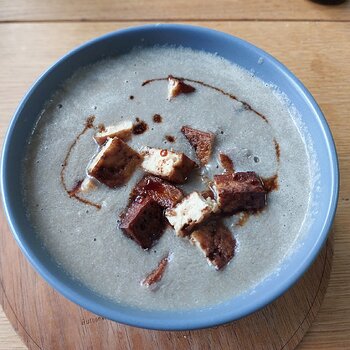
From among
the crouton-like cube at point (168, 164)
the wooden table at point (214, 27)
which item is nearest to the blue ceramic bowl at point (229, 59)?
the wooden table at point (214, 27)

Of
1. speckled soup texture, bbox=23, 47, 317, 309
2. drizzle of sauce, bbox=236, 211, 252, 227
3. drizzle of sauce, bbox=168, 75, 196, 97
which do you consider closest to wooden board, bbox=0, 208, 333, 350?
speckled soup texture, bbox=23, 47, 317, 309

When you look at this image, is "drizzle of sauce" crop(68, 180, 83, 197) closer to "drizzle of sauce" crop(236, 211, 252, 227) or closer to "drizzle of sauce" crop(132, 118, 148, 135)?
"drizzle of sauce" crop(132, 118, 148, 135)

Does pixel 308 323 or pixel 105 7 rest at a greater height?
pixel 105 7

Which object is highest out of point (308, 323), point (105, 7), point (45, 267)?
point (105, 7)

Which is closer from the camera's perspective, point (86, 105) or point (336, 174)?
point (336, 174)

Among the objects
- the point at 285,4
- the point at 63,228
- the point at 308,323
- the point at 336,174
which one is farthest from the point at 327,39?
the point at 63,228

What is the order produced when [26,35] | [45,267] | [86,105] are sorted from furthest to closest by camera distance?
[26,35] → [86,105] → [45,267]

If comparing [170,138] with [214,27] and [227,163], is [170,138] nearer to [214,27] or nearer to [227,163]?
[227,163]

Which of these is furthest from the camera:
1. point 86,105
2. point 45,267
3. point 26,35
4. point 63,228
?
point 26,35

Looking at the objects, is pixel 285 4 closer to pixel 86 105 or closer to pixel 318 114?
pixel 318 114
